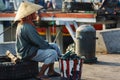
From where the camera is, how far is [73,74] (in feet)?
25.9

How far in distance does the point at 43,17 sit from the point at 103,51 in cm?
707

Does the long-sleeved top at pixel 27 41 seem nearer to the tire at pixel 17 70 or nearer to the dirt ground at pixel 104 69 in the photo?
the tire at pixel 17 70

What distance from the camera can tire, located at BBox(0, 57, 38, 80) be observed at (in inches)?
311

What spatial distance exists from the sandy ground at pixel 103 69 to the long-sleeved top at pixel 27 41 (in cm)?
89

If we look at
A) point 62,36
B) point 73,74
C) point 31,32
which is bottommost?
point 62,36

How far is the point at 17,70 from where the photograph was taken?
7.96 metres

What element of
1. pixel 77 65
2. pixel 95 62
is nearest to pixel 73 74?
pixel 77 65

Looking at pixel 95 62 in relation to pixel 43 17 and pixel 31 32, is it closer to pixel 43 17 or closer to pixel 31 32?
pixel 31 32

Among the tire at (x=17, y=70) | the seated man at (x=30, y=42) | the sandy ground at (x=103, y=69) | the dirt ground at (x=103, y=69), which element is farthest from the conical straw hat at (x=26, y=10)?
the dirt ground at (x=103, y=69)

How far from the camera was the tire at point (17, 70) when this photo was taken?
25.9ft

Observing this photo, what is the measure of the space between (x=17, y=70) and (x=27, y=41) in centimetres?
58

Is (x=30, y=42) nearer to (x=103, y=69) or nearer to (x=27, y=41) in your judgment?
(x=27, y=41)

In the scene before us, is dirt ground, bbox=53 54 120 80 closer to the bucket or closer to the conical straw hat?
the bucket

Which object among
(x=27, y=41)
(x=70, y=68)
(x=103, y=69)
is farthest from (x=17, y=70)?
(x=103, y=69)
